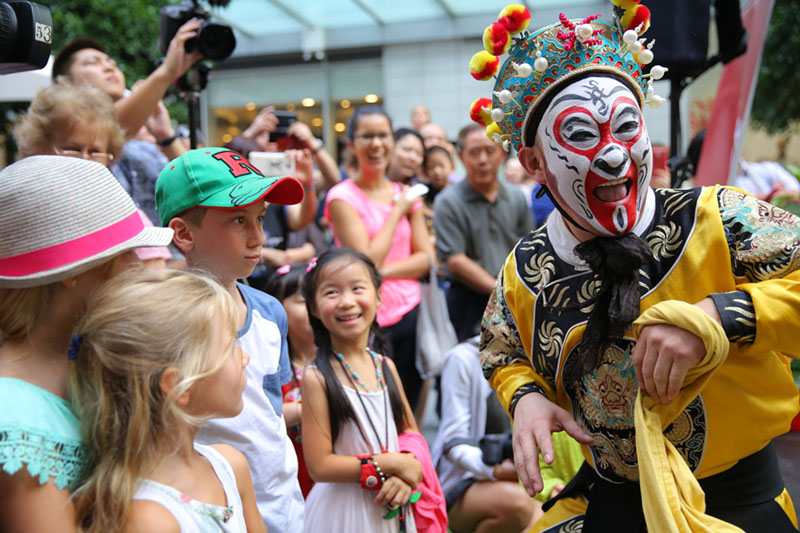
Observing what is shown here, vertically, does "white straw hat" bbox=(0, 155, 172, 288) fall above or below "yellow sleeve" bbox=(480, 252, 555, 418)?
above

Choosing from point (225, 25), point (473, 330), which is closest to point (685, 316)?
point (225, 25)

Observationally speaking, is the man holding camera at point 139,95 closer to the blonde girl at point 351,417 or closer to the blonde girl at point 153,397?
the blonde girl at point 351,417

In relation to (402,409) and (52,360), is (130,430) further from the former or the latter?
(402,409)

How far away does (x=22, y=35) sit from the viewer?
2016 millimetres

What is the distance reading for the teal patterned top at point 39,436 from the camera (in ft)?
4.17

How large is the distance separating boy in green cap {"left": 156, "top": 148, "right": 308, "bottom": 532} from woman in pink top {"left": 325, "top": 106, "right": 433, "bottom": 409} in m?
1.77

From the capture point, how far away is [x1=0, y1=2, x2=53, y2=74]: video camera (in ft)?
6.52

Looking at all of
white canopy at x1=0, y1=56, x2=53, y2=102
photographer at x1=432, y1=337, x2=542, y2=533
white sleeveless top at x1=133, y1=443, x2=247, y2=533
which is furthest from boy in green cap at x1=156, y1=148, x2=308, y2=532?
white canopy at x1=0, y1=56, x2=53, y2=102

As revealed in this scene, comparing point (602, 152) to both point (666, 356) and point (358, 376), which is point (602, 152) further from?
point (358, 376)

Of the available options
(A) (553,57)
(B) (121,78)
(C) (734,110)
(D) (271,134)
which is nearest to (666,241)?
(A) (553,57)

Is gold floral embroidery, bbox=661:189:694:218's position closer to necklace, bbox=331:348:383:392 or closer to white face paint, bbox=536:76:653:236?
white face paint, bbox=536:76:653:236

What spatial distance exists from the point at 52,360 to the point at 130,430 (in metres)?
0.24

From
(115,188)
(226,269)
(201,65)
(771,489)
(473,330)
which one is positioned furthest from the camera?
(473,330)

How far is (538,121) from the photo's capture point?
1789mm
